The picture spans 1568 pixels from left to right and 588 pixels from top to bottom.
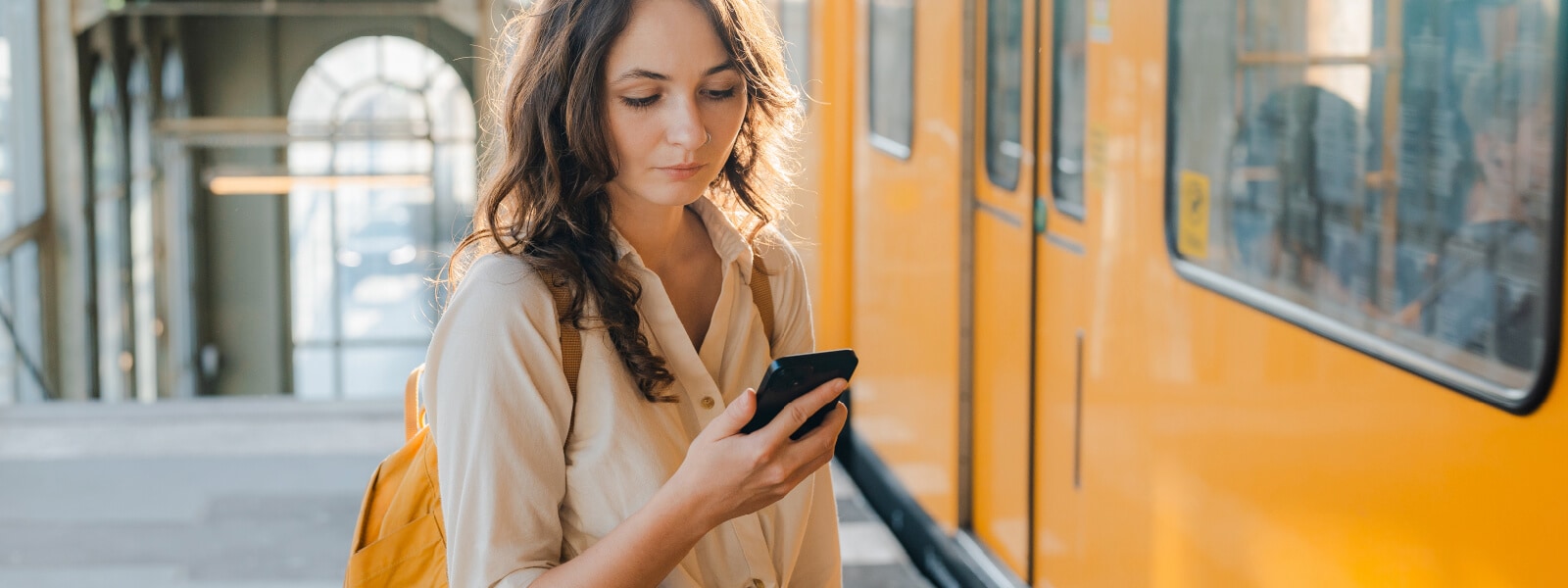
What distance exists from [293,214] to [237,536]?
9030 millimetres

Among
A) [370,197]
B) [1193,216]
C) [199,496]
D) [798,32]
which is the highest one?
[798,32]

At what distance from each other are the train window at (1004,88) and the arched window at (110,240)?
30.5 ft

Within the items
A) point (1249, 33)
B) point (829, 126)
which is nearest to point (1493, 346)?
point (1249, 33)

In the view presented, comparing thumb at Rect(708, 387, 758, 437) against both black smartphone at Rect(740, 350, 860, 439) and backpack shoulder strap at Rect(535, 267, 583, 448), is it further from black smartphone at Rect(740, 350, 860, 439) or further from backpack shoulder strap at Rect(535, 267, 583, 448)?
backpack shoulder strap at Rect(535, 267, 583, 448)

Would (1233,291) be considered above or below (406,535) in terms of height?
above

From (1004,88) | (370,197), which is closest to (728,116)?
(1004,88)

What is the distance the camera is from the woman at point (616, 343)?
124 centimetres

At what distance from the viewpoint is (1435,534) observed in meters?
1.86

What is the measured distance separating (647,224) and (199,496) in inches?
158

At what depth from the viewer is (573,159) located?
1.35 meters

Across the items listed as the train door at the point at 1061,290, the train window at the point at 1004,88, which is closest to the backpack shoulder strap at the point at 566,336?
the train door at the point at 1061,290

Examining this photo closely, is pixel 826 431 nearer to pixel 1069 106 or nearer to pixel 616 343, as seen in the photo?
pixel 616 343

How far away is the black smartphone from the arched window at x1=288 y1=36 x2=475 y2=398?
10.6 m

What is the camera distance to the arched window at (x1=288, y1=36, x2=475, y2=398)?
1238 cm
